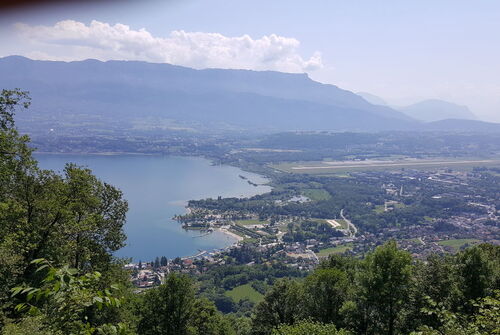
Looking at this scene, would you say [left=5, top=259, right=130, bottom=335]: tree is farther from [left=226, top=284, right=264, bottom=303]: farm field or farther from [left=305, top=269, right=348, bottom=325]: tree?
[left=226, top=284, right=264, bottom=303]: farm field

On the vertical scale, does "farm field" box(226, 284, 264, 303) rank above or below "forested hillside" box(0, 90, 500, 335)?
below

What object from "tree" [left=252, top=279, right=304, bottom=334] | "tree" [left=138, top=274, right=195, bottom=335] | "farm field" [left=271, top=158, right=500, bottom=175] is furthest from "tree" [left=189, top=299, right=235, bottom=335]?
"farm field" [left=271, top=158, right=500, bottom=175]

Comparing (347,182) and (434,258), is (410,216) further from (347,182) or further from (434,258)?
(434,258)

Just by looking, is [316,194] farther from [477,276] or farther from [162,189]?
[477,276]

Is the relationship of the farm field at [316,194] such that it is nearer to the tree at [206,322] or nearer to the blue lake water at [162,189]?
the blue lake water at [162,189]

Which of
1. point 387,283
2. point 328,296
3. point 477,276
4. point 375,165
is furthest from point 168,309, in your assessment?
point 375,165

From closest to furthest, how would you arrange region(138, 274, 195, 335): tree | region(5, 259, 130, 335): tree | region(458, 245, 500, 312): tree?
region(5, 259, 130, 335): tree, region(458, 245, 500, 312): tree, region(138, 274, 195, 335): tree

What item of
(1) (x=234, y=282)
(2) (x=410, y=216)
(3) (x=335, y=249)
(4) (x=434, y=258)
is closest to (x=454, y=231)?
(2) (x=410, y=216)
